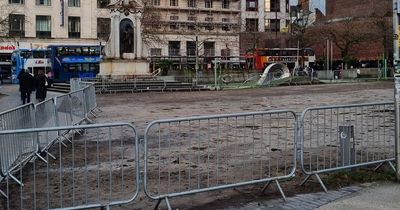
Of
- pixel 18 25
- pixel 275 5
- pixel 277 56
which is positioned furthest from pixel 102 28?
pixel 275 5

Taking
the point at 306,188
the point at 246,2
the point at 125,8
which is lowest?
the point at 306,188

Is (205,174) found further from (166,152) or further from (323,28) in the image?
(323,28)

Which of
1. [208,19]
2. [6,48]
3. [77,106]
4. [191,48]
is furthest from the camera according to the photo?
[208,19]

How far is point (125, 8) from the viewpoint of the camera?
138 ft

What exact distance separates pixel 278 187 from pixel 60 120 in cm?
729

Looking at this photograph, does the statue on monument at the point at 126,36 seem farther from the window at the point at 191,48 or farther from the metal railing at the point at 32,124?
the window at the point at 191,48

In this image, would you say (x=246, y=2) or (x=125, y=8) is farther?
(x=246, y=2)

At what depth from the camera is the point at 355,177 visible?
8.34 metres

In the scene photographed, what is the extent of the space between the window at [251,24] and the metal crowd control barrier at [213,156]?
8107 cm

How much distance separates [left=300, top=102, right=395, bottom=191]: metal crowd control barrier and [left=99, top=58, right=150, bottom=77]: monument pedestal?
1241 inches

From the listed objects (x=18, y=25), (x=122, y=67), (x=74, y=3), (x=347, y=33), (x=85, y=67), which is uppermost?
(x=74, y=3)

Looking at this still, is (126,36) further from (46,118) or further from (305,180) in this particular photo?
(305,180)

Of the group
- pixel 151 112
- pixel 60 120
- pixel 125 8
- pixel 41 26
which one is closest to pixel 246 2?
pixel 41 26

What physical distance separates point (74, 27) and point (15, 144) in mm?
66411
